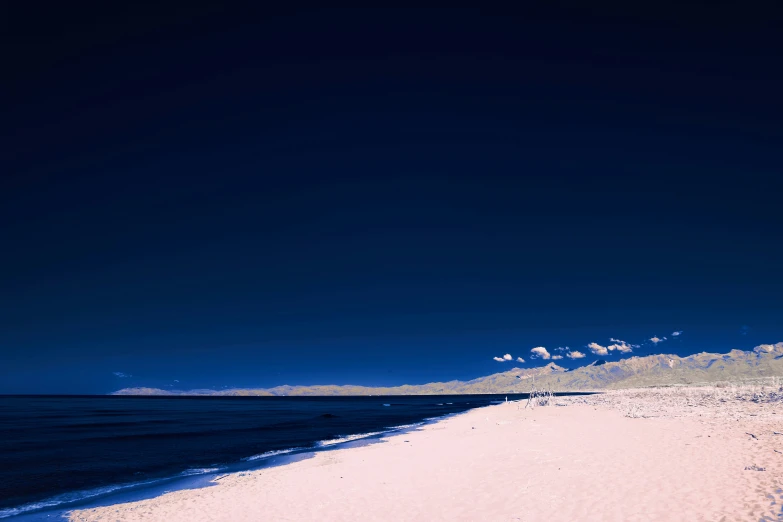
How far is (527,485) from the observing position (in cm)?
1769

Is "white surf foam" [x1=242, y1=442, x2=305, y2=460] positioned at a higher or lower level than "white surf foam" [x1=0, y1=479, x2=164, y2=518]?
lower

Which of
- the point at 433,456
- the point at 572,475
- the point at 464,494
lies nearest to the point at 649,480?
the point at 572,475

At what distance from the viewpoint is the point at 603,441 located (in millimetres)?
27094

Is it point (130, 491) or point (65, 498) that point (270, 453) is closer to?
point (130, 491)

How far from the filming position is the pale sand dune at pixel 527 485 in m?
14.4

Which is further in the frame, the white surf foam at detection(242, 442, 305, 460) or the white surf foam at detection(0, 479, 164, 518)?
the white surf foam at detection(242, 442, 305, 460)

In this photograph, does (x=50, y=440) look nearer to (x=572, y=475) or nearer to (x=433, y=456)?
(x=433, y=456)

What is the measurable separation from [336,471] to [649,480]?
14495 mm

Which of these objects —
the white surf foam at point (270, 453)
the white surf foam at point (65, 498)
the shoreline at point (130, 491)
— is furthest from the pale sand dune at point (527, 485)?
the white surf foam at point (270, 453)

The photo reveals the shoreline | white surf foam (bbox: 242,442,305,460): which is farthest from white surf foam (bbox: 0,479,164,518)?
white surf foam (bbox: 242,442,305,460)

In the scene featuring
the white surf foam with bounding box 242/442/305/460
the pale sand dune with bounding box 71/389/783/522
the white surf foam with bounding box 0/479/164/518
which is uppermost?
the white surf foam with bounding box 0/479/164/518

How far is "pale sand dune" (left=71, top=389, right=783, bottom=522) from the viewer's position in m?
14.4

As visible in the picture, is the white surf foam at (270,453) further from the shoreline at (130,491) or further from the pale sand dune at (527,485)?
the pale sand dune at (527,485)

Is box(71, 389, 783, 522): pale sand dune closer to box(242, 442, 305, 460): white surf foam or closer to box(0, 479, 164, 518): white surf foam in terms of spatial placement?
box(0, 479, 164, 518): white surf foam
